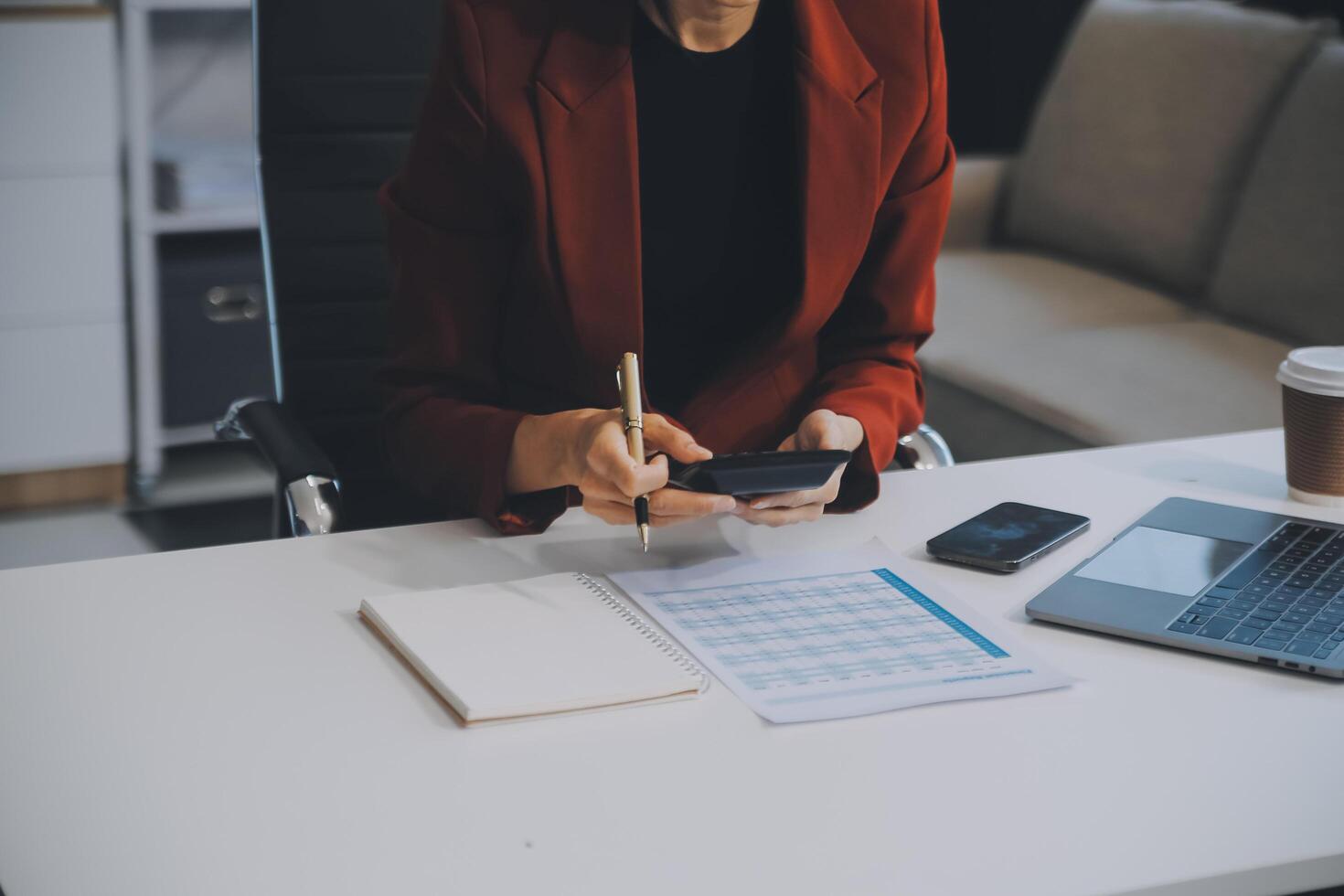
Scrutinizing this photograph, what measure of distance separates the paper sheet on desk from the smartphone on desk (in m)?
0.06

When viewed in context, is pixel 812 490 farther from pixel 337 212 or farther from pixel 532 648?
pixel 337 212

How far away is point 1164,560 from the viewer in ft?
3.90

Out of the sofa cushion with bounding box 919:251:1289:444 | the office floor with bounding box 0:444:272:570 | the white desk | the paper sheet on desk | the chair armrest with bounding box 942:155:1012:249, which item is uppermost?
the chair armrest with bounding box 942:155:1012:249

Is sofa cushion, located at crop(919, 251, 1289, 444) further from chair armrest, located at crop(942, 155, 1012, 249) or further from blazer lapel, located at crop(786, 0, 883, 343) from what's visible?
blazer lapel, located at crop(786, 0, 883, 343)

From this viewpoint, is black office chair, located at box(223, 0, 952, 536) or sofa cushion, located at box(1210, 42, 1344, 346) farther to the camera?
sofa cushion, located at box(1210, 42, 1344, 346)

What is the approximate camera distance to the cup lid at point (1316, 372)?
130 centimetres

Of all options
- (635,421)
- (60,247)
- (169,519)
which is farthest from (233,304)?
(635,421)

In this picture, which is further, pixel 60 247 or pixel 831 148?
pixel 60 247

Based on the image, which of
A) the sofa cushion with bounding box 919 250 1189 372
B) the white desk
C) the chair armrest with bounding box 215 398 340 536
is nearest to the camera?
the white desk

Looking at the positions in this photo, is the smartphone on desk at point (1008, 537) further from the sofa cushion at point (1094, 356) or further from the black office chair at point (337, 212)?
the sofa cushion at point (1094, 356)

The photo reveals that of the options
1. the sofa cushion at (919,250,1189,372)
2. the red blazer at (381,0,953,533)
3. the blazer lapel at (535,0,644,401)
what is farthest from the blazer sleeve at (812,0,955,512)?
the sofa cushion at (919,250,1189,372)

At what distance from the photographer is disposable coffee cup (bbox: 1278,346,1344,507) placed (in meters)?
1.30

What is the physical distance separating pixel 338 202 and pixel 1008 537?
0.85 m

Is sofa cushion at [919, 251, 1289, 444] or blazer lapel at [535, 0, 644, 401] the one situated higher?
blazer lapel at [535, 0, 644, 401]
